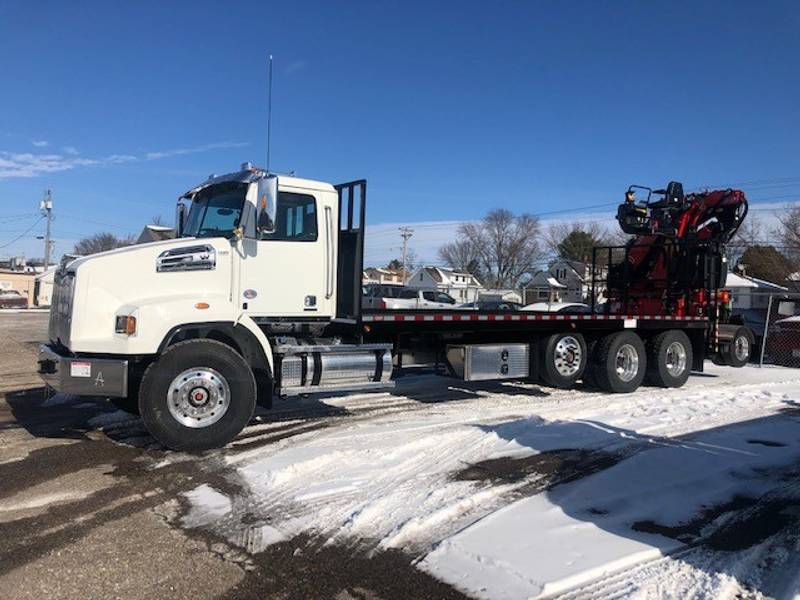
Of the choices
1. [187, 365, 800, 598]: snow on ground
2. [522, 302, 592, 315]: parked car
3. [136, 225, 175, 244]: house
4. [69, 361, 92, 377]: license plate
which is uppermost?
[136, 225, 175, 244]: house

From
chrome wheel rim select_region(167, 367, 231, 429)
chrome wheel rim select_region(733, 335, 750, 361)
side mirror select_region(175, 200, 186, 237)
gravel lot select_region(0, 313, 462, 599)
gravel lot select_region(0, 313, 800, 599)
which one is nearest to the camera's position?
gravel lot select_region(0, 313, 462, 599)

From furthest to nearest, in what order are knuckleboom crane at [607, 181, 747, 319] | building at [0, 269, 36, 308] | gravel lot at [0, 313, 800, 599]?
building at [0, 269, 36, 308] → knuckleboom crane at [607, 181, 747, 319] → gravel lot at [0, 313, 800, 599]

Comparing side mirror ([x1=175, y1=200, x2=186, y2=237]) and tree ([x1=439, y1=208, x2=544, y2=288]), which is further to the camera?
tree ([x1=439, y1=208, x2=544, y2=288])

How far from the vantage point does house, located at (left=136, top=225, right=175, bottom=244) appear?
28.0 ft

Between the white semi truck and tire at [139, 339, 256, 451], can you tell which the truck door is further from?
tire at [139, 339, 256, 451]

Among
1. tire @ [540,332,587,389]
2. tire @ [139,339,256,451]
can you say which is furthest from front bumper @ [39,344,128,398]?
tire @ [540,332,587,389]

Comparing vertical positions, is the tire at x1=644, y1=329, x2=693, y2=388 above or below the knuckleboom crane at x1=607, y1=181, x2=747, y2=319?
below

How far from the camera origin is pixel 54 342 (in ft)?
24.6

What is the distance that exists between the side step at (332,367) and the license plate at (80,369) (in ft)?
6.43

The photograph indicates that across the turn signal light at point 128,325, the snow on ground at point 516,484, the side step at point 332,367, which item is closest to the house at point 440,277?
the snow on ground at point 516,484

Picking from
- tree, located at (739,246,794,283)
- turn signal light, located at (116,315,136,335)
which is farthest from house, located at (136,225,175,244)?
tree, located at (739,246,794,283)

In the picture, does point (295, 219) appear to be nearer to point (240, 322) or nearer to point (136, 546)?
point (240, 322)

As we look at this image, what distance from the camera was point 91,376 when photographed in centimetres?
648

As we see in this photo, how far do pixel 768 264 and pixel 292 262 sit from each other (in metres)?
49.1
